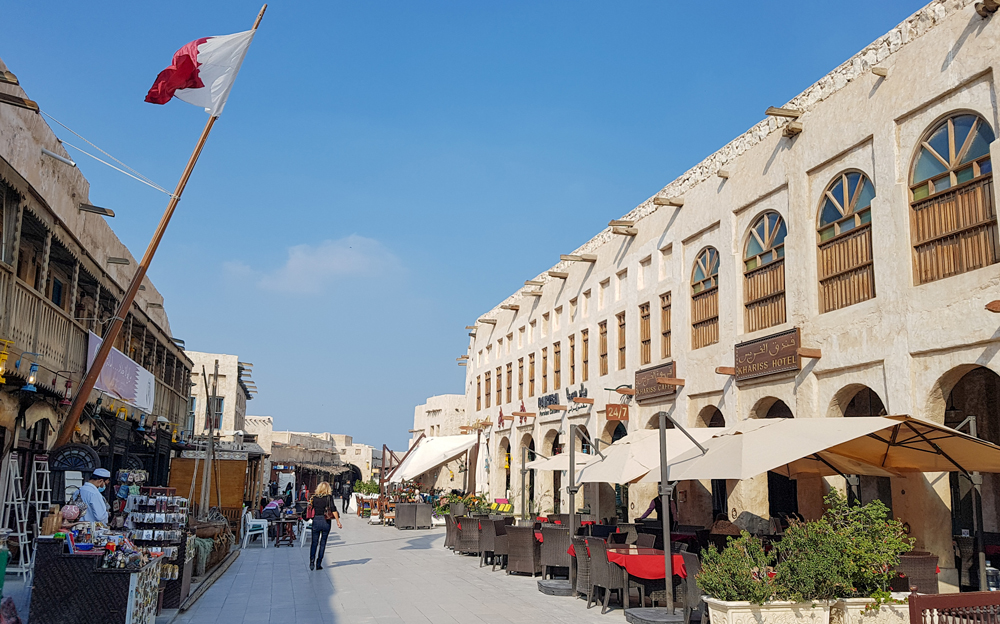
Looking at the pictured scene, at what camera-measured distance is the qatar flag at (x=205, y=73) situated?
35.5 ft

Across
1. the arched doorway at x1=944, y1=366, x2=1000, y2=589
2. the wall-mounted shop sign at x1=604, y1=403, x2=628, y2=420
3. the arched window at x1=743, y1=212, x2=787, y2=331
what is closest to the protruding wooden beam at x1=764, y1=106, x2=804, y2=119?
the arched window at x1=743, y1=212, x2=787, y2=331

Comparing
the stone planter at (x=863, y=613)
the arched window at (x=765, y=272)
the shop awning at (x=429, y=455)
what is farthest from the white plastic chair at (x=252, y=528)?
the stone planter at (x=863, y=613)

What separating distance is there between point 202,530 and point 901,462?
1088 cm

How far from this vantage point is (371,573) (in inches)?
543

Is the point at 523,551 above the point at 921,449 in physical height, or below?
below

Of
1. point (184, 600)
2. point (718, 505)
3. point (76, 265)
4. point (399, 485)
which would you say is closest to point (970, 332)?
point (718, 505)

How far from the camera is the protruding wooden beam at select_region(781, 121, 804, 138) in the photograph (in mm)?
15719

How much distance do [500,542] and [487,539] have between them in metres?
0.63

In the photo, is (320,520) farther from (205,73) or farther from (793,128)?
(793,128)

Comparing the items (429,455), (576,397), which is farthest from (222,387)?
(576,397)

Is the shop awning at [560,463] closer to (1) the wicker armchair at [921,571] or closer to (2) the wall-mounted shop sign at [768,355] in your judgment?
(2) the wall-mounted shop sign at [768,355]

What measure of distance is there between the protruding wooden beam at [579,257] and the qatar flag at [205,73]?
16140 millimetres

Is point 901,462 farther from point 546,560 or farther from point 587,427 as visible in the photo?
point 587,427

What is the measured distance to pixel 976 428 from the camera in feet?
46.7
